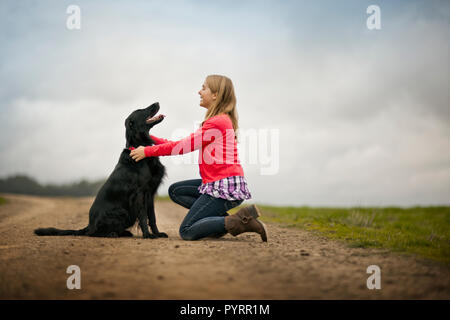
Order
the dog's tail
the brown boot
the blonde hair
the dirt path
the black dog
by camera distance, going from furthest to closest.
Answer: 1. the dog's tail
2. the black dog
3. the blonde hair
4. the brown boot
5. the dirt path

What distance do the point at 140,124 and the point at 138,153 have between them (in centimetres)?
43

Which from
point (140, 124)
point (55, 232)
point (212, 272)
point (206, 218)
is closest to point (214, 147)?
point (206, 218)

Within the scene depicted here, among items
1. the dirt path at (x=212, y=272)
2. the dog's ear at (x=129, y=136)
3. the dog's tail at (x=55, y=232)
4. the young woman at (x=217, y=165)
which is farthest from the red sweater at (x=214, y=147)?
the dog's tail at (x=55, y=232)

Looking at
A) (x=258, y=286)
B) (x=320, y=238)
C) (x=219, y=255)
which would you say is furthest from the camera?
(x=320, y=238)

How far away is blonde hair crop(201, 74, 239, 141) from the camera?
4.27m

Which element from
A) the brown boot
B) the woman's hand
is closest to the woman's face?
the woman's hand

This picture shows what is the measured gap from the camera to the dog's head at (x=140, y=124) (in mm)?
4520

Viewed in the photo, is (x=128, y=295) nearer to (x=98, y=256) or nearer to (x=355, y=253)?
(x=98, y=256)

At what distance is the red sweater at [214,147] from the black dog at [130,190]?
0.35 m

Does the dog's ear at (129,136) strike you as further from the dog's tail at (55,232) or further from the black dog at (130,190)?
the dog's tail at (55,232)

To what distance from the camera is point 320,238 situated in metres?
4.85

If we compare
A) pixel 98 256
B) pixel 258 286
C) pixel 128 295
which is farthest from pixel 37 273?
pixel 258 286

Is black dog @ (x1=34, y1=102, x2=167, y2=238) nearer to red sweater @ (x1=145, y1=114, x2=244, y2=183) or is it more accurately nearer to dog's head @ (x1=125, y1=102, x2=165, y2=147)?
dog's head @ (x1=125, y1=102, x2=165, y2=147)

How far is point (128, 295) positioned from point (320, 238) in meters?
3.18
